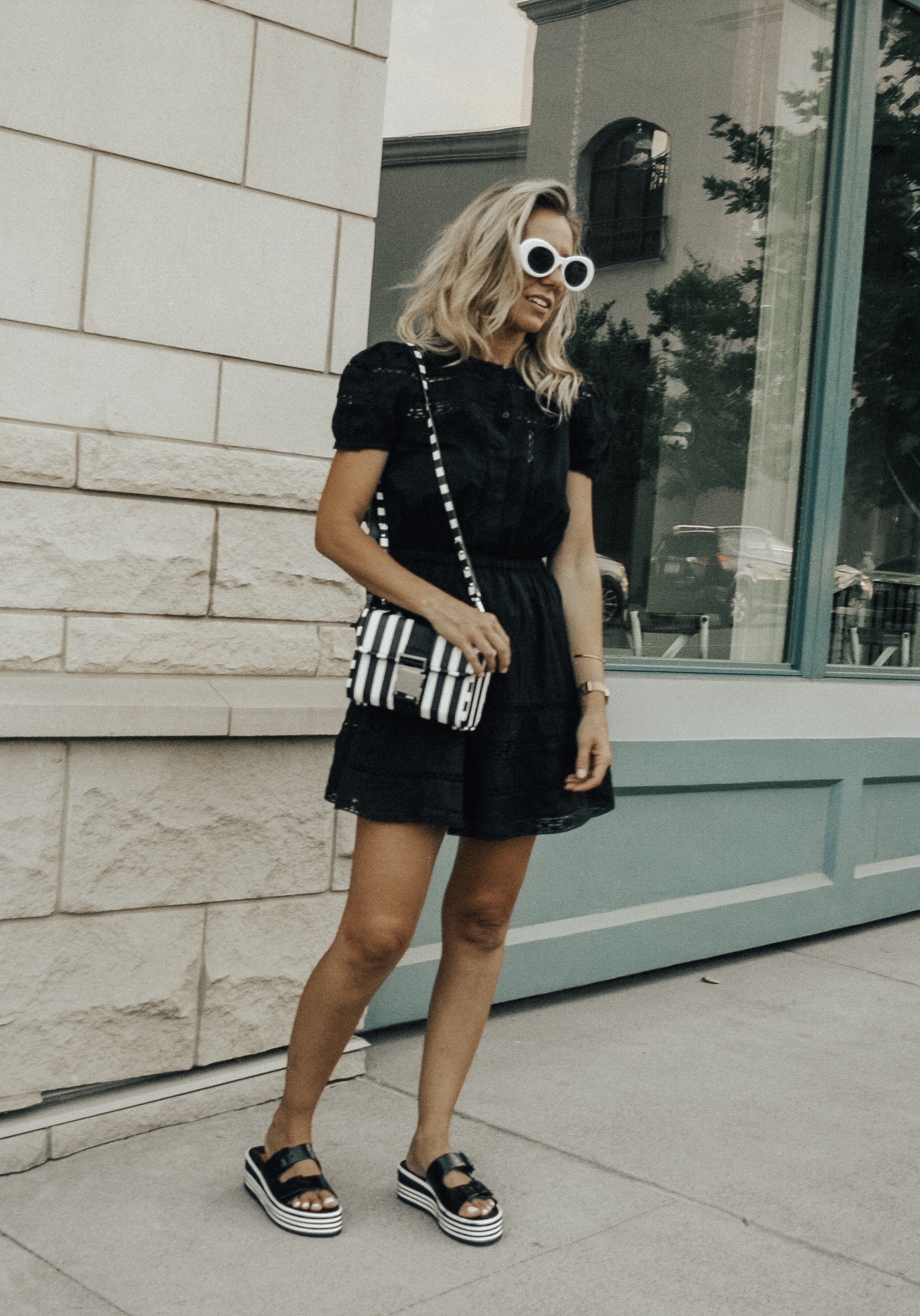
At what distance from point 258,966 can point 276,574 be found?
0.92m

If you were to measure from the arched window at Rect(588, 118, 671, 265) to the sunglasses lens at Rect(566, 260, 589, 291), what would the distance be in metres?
2.09

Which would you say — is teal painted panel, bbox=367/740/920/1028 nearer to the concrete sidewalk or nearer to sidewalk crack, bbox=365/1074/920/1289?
the concrete sidewalk

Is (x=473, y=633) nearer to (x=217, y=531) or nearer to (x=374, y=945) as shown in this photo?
(x=374, y=945)

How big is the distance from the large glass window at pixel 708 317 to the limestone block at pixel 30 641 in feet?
6.85

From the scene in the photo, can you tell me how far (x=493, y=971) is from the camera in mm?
2641

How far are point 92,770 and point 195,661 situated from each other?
35cm

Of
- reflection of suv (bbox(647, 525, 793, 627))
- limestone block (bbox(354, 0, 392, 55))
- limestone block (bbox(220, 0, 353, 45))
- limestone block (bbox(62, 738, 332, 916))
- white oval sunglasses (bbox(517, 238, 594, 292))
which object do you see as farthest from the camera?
reflection of suv (bbox(647, 525, 793, 627))

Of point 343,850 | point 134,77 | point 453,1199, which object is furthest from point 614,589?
point 453,1199

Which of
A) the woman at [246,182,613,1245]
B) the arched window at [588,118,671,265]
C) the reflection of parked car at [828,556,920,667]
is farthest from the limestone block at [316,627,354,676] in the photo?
the reflection of parked car at [828,556,920,667]

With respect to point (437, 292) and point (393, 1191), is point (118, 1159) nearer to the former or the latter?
point (393, 1191)

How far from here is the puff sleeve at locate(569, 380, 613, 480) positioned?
2.62 m

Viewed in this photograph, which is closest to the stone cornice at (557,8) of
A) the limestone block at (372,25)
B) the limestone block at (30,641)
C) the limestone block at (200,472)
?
the limestone block at (372,25)

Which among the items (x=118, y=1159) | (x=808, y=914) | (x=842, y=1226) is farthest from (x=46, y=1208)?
(x=808, y=914)

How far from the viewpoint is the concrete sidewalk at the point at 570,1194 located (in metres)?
2.37
